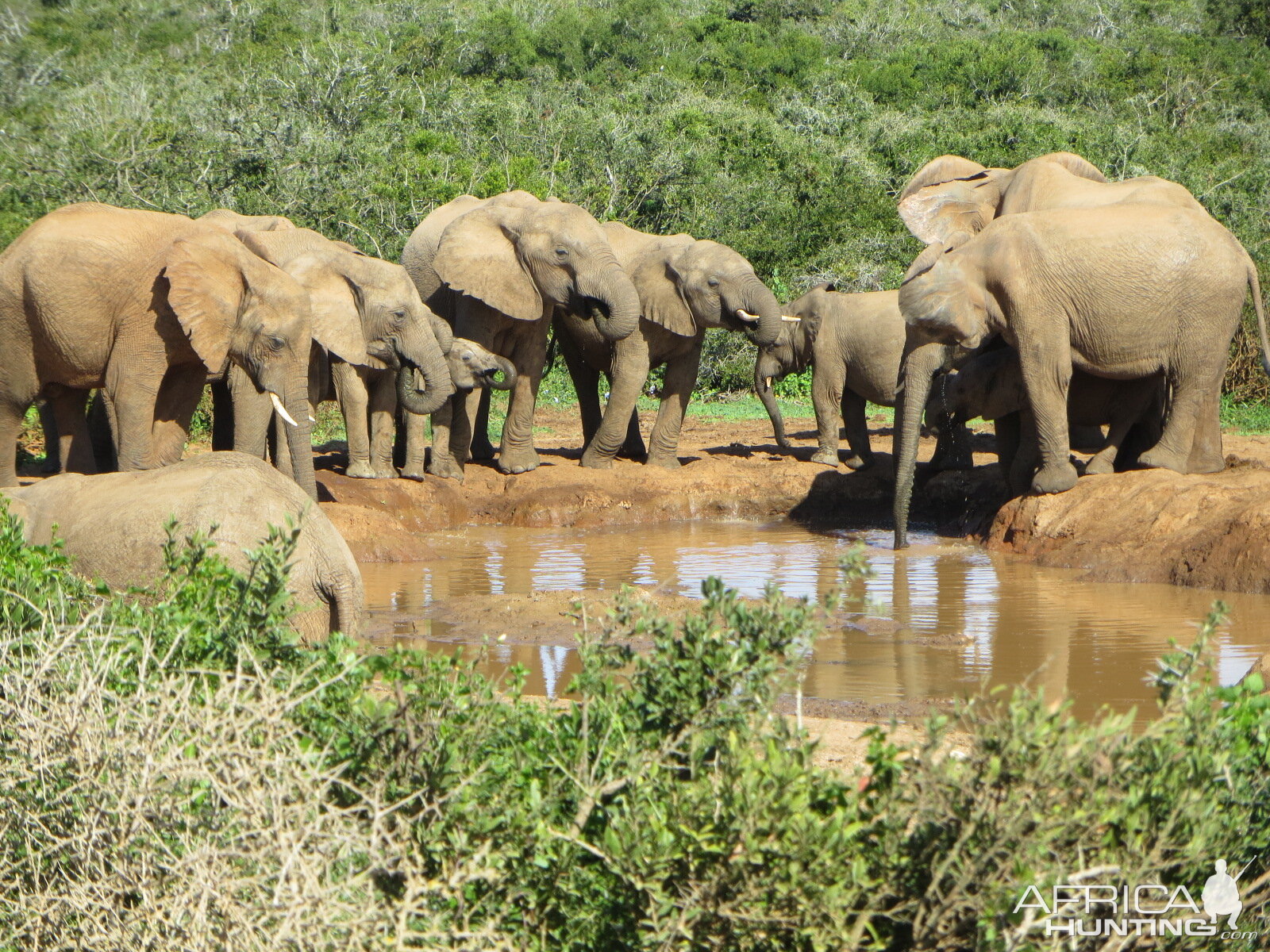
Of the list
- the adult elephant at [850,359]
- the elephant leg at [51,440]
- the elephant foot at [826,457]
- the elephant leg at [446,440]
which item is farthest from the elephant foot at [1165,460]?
the elephant leg at [51,440]

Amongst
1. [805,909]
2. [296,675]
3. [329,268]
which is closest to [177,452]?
[329,268]

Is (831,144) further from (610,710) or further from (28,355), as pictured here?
(610,710)

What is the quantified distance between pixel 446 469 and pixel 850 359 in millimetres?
3262

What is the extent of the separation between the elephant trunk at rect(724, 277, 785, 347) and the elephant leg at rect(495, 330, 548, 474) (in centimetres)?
150

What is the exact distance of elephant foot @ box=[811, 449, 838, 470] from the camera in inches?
484

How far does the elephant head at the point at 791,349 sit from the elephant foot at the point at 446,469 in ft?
8.70

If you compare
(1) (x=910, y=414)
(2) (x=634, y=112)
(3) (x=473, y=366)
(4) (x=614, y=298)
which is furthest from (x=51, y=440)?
(2) (x=634, y=112)

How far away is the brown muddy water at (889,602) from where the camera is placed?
6504 mm

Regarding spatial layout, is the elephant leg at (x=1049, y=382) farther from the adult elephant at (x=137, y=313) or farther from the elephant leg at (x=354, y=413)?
the elephant leg at (x=354, y=413)

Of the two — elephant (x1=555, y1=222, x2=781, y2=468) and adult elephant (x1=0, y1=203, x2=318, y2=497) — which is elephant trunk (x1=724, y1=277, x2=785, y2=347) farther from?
adult elephant (x1=0, y1=203, x2=318, y2=497)

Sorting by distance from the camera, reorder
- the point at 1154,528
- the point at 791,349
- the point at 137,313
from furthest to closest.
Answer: the point at 791,349 → the point at 1154,528 → the point at 137,313

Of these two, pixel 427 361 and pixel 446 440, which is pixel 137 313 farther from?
pixel 446 440

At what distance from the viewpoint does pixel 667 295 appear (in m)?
12.2

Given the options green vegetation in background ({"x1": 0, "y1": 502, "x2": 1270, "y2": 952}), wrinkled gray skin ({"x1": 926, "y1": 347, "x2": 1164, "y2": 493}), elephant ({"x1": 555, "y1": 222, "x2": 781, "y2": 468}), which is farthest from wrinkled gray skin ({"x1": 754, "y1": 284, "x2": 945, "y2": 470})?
green vegetation in background ({"x1": 0, "y1": 502, "x2": 1270, "y2": 952})
